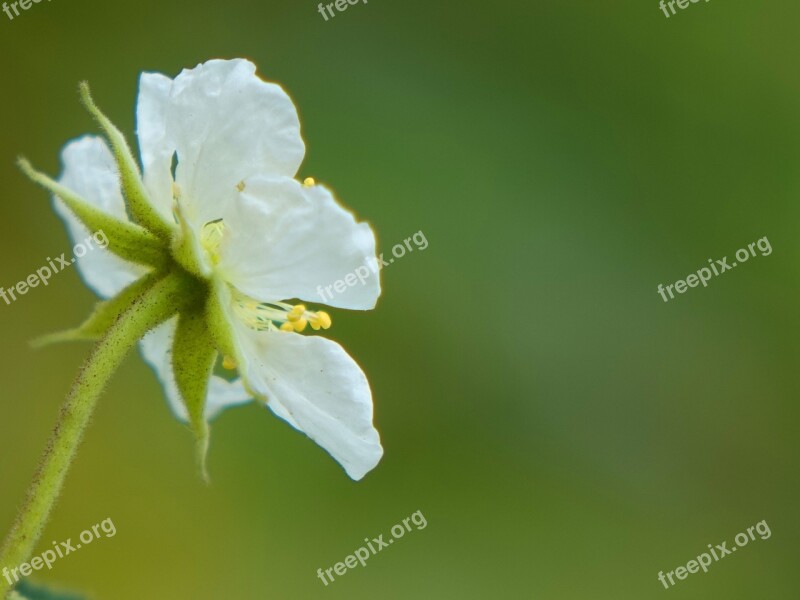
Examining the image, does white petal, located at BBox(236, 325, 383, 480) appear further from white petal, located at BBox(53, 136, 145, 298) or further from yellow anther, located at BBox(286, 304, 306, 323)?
white petal, located at BBox(53, 136, 145, 298)

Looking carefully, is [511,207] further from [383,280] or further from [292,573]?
[292,573]

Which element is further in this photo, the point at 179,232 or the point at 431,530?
the point at 431,530

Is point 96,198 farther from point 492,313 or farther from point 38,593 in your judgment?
point 492,313

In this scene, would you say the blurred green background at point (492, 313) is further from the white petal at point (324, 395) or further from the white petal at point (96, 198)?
the white petal at point (324, 395)

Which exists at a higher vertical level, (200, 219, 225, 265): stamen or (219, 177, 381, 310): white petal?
(200, 219, 225, 265): stamen

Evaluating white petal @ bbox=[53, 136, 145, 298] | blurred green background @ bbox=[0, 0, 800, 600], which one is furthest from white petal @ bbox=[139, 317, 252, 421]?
blurred green background @ bbox=[0, 0, 800, 600]

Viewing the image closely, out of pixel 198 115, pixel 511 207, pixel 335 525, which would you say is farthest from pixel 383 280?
pixel 198 115

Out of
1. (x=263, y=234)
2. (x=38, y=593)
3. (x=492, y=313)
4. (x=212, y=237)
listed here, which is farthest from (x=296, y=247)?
(x=492, y=313)
